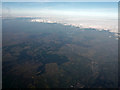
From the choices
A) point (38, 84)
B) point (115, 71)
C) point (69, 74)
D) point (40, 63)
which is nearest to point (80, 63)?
point (69, 74)

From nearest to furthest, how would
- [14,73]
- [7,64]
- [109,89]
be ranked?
[109,89], [14,73], [7,64]

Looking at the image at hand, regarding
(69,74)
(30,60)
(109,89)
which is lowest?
(109,89)

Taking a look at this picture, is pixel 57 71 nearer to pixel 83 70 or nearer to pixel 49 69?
pixel 49 69

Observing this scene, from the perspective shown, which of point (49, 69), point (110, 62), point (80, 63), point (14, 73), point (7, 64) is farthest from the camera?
point (110, 62)

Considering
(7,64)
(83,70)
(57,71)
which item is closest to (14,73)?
(7,64)

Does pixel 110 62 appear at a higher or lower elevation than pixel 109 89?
higher

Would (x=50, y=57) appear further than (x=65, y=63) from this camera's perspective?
Yes

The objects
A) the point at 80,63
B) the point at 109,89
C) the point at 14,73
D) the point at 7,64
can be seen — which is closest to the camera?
the point at 109,89

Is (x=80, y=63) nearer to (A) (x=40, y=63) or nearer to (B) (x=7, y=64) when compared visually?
(A) (x=40, y=63)

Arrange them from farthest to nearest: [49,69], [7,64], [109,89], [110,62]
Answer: [110,62] → [7,64] → [49,69] → [109,89]
